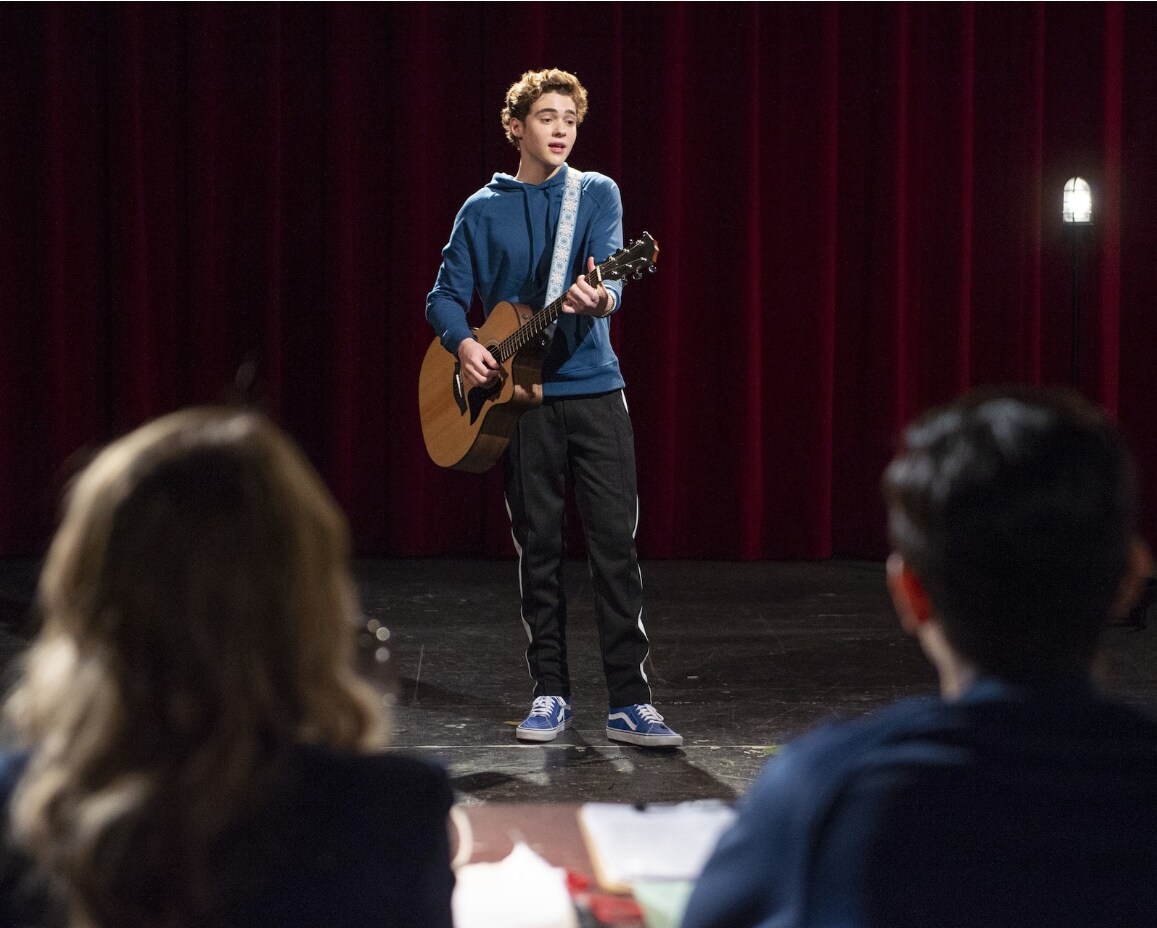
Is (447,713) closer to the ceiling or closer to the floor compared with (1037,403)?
closer to the floor

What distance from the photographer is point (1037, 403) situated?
849 mm

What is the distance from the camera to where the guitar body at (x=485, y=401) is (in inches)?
118

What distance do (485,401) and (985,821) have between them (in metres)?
2.36

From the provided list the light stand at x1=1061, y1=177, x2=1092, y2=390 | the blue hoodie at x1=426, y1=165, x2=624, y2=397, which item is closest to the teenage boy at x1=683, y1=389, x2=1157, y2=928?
the blue hoodie at x1=426, y1=165, x2=624, y2=397

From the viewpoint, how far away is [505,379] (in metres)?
3.01

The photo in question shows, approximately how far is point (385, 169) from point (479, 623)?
82.5 inches

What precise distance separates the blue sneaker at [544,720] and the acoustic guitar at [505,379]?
21.1 inches

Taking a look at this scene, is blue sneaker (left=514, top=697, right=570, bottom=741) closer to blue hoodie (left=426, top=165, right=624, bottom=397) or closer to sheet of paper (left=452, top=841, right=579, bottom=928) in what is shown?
blue hoodie (left=426, top=165, right=624, bottom=397)

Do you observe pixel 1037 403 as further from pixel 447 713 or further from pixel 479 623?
pixel 479 623

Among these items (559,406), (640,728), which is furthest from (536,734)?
(559,406)

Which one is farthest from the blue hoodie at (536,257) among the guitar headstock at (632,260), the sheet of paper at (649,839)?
the sheet of paper at (649,839)

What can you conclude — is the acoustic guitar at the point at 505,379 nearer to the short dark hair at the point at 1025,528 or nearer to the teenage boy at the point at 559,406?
the teenage boy at the point at 559,406

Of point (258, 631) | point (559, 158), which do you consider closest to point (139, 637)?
point (258, 631)

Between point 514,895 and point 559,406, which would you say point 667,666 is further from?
point 514,895
